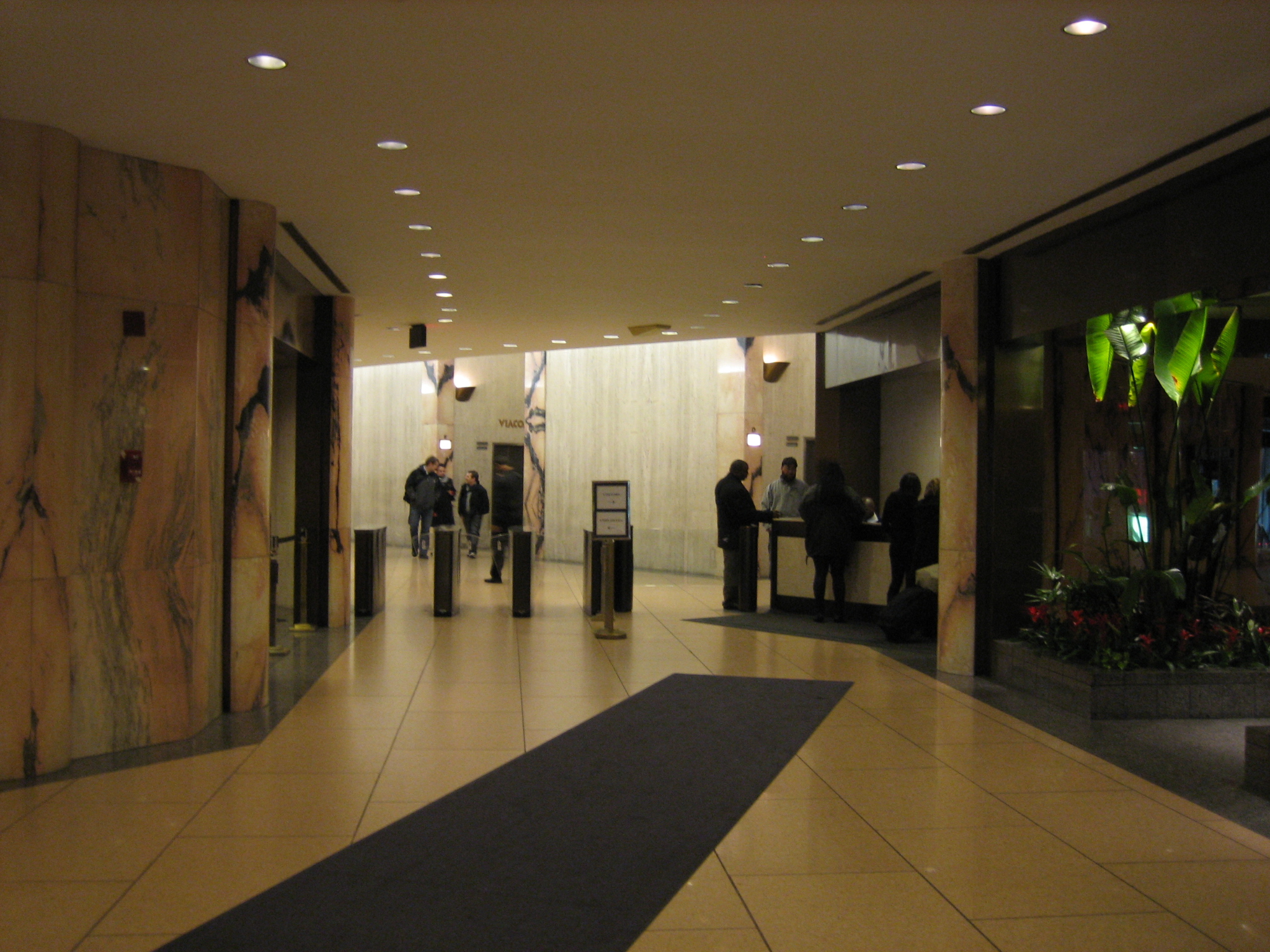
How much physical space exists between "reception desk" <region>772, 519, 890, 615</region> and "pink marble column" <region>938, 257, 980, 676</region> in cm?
251

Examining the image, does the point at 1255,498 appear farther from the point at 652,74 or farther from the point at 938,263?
the point at 652,74

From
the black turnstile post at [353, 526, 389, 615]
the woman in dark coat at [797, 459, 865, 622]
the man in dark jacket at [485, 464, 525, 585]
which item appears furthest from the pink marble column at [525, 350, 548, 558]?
the woman in dark coat at [797, 459, 865, 622]

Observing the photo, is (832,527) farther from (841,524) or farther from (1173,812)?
(1173,812)

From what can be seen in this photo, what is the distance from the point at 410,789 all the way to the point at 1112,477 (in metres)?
6.84

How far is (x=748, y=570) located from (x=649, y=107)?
7789 millimetres

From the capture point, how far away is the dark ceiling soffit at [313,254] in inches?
312

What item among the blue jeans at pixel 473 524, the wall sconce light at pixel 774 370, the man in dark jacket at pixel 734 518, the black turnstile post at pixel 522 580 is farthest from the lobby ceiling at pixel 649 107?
the blue jeans at pixel 473 524

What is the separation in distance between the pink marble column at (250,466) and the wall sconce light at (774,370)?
10.5 m

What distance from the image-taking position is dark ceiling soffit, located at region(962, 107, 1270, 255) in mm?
5176

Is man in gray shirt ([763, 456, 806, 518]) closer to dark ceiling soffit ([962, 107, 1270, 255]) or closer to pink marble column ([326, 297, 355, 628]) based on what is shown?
pink marble column ([326, 297, 355, 628])

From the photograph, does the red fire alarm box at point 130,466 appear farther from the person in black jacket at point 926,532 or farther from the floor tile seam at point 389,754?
the person in black jacket at point 926,532

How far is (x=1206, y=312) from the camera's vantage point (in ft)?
23.7

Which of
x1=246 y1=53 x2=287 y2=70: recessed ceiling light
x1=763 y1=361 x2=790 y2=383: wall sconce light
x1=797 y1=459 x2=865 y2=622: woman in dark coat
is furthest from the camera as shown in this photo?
x1=763 y1=361 x2=790 y2=383: wall sconce light

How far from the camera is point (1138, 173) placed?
6023 millimetres
